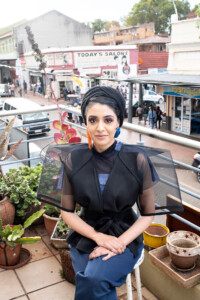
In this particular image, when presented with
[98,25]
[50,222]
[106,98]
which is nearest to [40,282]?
[50,222]

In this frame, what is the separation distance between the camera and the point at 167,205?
1.80 meters

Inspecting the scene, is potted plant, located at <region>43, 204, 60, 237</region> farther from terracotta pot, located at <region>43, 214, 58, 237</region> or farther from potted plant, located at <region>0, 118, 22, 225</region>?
potted plant, located at <region>0, 118, 22, 225</region>

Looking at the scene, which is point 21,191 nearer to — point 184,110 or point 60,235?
point 60,235

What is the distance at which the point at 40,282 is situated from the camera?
8.52 ft

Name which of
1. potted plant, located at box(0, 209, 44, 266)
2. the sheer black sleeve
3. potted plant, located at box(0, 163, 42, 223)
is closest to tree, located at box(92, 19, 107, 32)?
potted plant, located at box(0, 163, 42, 223)

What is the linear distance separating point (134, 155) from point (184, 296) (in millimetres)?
1139

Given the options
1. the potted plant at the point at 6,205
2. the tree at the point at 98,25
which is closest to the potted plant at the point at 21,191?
the potted plant at the point at 6,205

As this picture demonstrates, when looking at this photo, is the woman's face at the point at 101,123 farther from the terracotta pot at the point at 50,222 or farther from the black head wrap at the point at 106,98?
the terracotta pot at the point at 50,222

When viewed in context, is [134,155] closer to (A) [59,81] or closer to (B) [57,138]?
(B) [57,138]

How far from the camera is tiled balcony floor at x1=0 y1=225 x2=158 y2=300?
245 centimetres

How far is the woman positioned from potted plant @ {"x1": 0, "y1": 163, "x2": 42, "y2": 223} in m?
1.42

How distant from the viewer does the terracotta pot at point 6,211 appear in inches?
118

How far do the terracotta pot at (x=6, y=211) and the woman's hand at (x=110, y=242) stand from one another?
62.3 inches

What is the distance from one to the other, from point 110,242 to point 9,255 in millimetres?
1439
